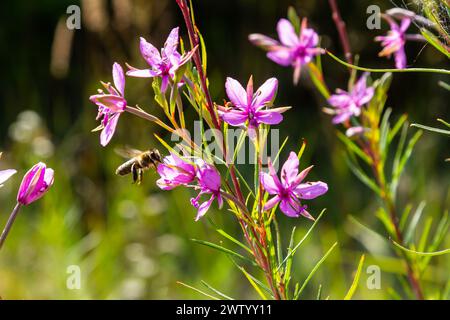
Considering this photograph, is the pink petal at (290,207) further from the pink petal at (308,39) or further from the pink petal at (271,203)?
the pink petal at (308,39)

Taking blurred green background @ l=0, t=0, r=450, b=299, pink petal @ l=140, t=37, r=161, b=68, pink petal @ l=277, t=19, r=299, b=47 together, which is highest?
pink petal @ l=277, t=19, r=299, b=47

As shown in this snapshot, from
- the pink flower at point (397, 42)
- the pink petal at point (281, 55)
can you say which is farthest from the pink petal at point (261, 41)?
the pink flower at point (397, 42)

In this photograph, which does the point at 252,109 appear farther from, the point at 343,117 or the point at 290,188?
the point at 343,117

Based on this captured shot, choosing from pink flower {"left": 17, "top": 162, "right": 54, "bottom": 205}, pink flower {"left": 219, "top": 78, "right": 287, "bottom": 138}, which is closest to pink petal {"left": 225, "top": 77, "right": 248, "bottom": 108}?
pink flower {"left": 219, "top": 78, "right": 287, "bottom": 138}

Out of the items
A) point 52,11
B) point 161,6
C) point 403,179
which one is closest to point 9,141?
point 52,11

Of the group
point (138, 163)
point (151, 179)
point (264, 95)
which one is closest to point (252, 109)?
point (264, 95)

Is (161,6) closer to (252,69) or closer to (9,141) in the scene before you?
(252,69)

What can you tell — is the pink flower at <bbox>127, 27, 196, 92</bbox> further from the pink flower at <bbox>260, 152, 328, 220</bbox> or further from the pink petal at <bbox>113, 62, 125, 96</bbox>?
the pink flower at <bbox>260, 152, 328, 220</bbox>
